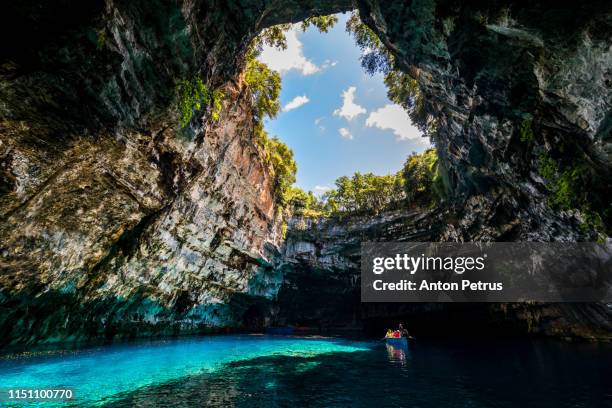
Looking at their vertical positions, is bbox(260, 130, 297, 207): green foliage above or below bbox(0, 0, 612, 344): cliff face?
above

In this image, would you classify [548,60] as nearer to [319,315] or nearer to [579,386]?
[579,386]

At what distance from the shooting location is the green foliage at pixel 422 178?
22580 mm

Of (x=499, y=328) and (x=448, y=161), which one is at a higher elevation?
(x=448, y=161)

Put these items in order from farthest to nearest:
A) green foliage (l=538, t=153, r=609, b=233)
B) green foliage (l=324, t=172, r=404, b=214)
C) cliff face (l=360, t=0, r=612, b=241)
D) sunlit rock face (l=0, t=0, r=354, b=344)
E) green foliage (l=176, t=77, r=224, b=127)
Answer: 1. green foliage (l=324, t=172, r=404, b=214)
2. green foliage (l=176, t=77, r=224, b=127)
3. green foliage (l=538, t=153, r=609, b=233)
4. sunlit rock face (l=0, t=0, r=354, b=344)
5. cliff face (l=360, t=0, r=612, b=241)

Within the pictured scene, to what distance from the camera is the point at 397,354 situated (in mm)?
16203

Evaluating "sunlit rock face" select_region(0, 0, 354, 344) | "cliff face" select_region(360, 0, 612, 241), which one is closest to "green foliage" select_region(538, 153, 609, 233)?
"cliff face" select_region(360, 0, 612, 241)

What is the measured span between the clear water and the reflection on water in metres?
0.05

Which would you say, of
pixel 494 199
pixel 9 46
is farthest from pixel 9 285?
pixel 494 199

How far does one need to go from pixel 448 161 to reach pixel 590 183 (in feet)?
26.6

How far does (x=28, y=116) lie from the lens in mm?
8648

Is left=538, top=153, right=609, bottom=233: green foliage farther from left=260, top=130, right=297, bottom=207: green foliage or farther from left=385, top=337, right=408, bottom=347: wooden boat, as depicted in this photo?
left=260, top=130, right=297, bottom=207: green foliage

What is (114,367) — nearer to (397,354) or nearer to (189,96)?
(189,96)

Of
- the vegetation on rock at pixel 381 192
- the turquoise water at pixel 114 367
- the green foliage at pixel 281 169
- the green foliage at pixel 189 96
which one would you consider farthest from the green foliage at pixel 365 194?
the green foliage at pixel 189 96

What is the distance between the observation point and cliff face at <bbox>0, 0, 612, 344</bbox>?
8055mm
